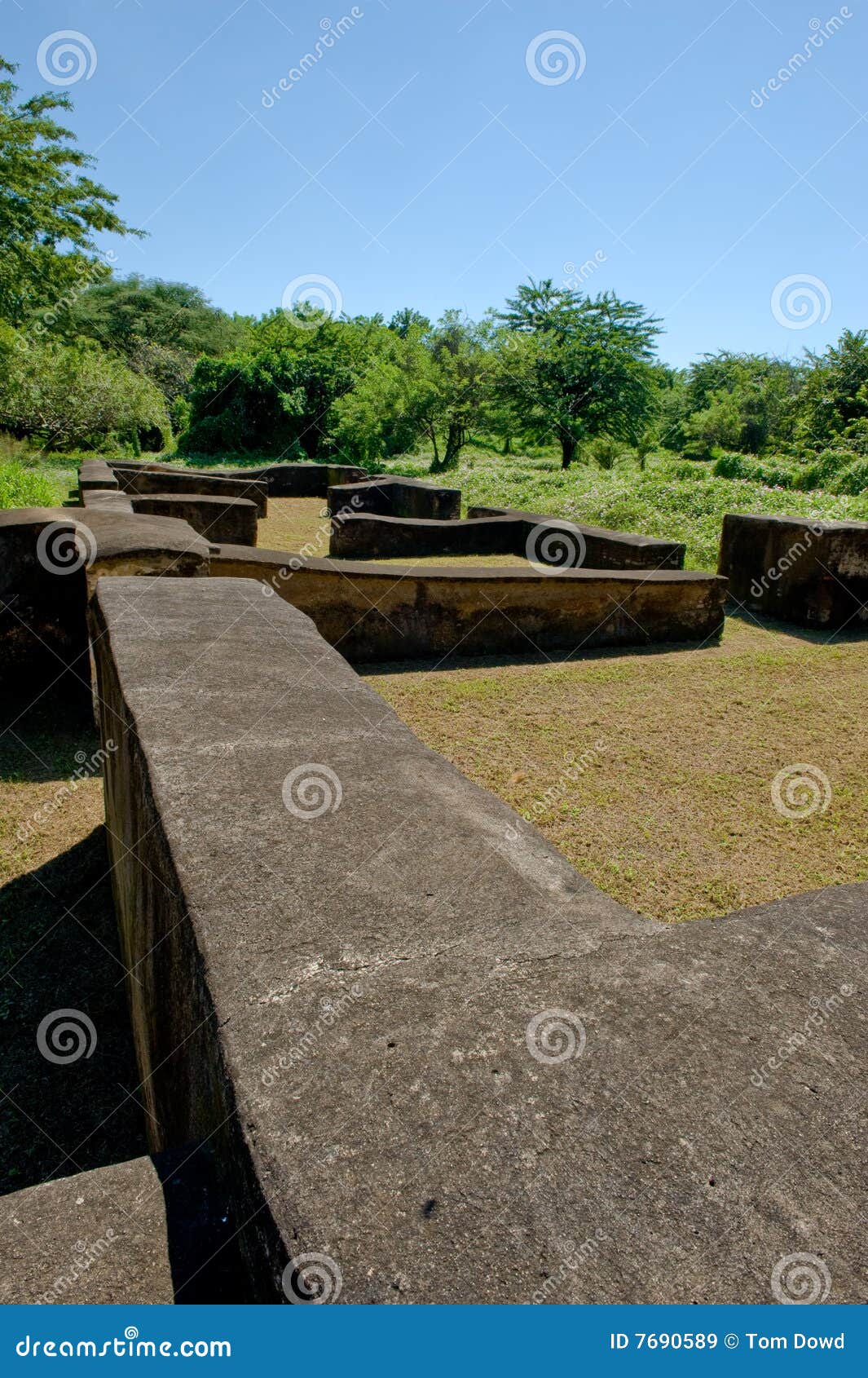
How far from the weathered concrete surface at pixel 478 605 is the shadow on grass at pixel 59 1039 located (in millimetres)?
3277

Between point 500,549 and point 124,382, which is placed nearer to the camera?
point 500,549

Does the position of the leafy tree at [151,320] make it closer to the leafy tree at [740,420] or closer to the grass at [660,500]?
the leafy tree at [740,420]

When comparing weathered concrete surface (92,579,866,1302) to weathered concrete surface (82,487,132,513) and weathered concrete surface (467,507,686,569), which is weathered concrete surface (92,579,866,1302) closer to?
weathered concrete surface (82,487,132,513)

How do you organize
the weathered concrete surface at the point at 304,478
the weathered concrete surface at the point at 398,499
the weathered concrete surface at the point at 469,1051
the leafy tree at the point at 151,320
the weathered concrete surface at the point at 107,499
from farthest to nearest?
the leafy tree at the point at 151,320, the weathered concrete surface at the point at 304,478, the weathered concrete surface at the point at 398,499, the weathered concrete surface at the point at 107,499, the weathered concrete surface at the point at 469,1051

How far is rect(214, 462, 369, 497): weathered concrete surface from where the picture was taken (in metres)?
18.7

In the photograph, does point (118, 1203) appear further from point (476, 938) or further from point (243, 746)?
point (243, 746)

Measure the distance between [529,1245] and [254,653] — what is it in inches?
97.4

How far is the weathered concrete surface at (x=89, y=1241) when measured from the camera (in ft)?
3.18

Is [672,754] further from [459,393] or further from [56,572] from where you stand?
[459,393]

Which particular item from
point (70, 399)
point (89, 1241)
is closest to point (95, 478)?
point (89, 1241)

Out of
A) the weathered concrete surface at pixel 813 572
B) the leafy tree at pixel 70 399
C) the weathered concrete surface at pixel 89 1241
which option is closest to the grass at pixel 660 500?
the weathered concrete surface at pixel 813 572

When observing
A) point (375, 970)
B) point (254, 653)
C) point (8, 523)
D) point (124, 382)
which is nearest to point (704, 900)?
point (254, 653)

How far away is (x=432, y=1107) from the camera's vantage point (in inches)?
41.1

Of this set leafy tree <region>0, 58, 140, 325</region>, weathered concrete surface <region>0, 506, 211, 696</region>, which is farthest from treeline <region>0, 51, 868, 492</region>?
weathered concrete surface <region>0, 506, 211, 696</region>
